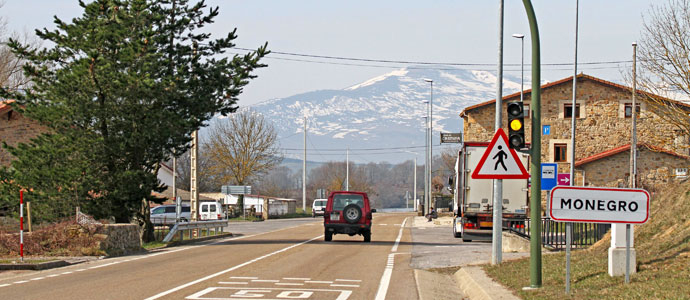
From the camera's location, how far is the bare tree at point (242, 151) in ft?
273

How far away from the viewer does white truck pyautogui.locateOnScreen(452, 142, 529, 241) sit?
102 ft

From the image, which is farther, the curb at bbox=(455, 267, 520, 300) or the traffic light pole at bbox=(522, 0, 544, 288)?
the traffic light pole at bbox=(522, 0, 544, 288)

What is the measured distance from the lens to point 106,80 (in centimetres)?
2762

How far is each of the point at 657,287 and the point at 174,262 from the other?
12.2 metres

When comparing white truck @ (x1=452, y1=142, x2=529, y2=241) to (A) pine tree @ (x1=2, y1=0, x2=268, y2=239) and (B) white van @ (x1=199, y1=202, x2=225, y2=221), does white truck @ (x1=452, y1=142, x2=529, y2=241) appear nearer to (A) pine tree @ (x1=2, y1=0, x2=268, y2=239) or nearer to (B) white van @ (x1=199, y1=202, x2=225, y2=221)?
(A) pine tree @ (x1=2, y1=0, x2=268, y2=239)

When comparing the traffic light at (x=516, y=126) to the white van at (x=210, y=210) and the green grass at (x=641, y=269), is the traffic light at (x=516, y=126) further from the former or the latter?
the white van at (x=210, y=210)

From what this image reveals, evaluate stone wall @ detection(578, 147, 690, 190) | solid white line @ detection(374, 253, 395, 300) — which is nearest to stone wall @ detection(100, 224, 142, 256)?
solid white line @ detection(374, 253, 395, 300)

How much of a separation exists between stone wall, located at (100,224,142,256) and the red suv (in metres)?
6.75

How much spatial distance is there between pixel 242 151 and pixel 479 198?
180ft

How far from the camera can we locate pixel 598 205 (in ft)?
37.9

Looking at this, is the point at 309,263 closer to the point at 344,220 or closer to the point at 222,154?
the point at 344,220

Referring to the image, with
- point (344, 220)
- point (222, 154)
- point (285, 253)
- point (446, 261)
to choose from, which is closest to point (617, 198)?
point (446, 261)

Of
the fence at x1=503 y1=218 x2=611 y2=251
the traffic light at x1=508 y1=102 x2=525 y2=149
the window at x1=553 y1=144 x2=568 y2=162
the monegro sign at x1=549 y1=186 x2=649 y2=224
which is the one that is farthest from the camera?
the window at x1=553 y1=144 x2=568 y2=162

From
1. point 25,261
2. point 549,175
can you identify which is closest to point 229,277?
point 25,261
